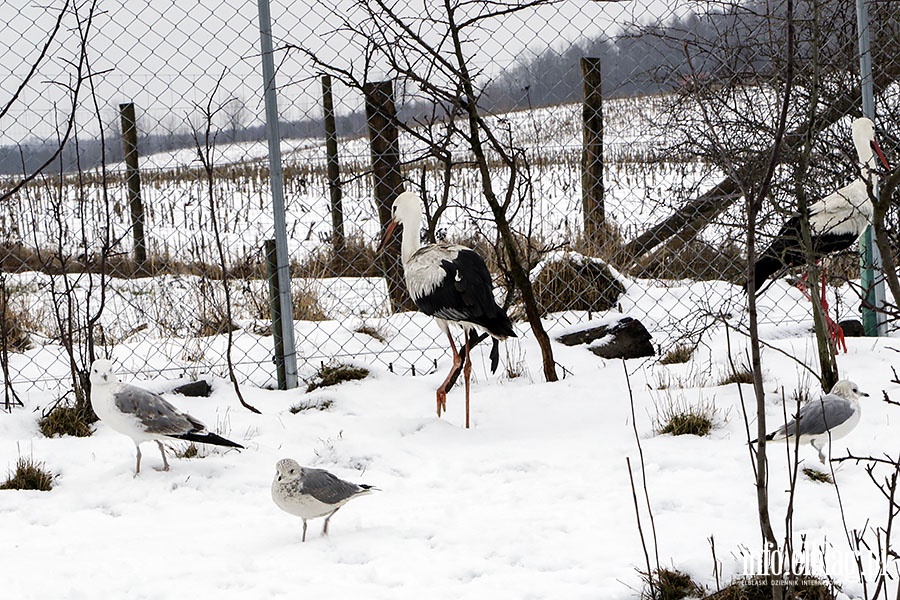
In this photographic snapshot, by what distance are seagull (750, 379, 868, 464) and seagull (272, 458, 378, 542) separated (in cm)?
164

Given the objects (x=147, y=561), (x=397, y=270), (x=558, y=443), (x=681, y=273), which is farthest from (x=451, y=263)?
(x=681, y=273)

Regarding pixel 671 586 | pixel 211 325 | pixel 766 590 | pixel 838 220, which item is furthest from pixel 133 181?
pixel 766 590

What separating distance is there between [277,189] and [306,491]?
243cm

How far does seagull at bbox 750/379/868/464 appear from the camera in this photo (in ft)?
11.2

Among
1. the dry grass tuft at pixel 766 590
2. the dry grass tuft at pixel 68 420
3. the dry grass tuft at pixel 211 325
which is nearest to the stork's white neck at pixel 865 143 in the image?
the dry grass tuft at pixel 766 590

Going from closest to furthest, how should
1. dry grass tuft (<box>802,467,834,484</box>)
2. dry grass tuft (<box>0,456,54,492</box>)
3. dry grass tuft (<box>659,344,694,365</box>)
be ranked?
1. dry grass tuft (<box>802,467,834,484</box>)
2. dry grass tuft (<box>0,456,54,492</box>)
3. dry grass tuft (<box>659,344,694,365</box>)

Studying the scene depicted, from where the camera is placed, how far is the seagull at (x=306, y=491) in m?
3.02

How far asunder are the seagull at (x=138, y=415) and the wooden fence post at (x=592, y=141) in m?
→ 3.80

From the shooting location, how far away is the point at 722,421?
13.5ft

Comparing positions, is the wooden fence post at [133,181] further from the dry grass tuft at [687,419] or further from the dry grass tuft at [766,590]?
the dry grass tuft at [766,590]

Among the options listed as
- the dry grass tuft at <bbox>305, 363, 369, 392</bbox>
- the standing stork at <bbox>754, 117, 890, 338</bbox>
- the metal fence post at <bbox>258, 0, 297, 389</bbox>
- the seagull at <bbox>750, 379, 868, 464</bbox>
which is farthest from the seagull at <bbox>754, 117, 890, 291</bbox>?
the metal fence post at <bbox>258, 0, 297, 389</bbox>

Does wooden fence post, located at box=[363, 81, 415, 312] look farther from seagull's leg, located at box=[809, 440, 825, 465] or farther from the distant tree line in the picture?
seagull's leg, located at box=[809, 440, 825, 465]

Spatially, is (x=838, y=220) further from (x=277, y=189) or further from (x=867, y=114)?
(x=277, y=189)

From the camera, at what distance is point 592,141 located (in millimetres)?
6793
